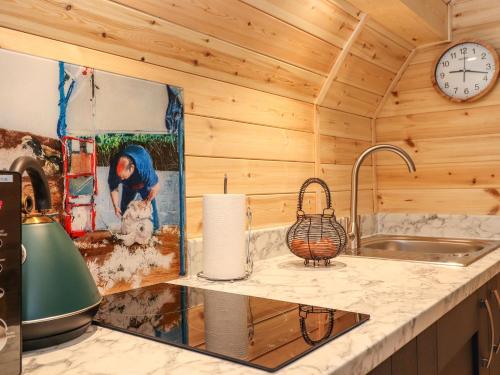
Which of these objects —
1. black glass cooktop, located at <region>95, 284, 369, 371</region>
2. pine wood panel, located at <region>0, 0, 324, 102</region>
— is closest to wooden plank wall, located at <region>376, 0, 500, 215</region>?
pine wood panel, located at <region>0, 0, 324, 102</region>

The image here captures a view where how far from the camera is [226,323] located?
0.96m

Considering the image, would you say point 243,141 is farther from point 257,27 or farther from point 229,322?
point 229,322

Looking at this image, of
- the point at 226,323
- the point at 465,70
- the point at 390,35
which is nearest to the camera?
the point at 226,323

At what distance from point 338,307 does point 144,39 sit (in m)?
0.82

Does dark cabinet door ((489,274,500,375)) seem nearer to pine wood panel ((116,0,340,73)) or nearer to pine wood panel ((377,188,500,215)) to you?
pine wood panel ((377,188,500,215))

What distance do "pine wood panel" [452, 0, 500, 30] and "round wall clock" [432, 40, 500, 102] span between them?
10cm

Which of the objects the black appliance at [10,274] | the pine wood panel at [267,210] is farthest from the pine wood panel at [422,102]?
the black appliance at [10,274]

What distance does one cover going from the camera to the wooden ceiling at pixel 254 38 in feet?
3.60

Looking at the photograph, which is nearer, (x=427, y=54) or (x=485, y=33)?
(x=485, y=33)

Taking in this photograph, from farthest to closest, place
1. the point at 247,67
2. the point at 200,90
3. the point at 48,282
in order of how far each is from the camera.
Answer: the point at 247,67, the point at 200,90, the point at 48,282

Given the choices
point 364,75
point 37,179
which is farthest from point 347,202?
point 37,179

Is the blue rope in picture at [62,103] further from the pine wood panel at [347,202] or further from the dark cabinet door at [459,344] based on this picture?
the pine wood panel at [347,202]

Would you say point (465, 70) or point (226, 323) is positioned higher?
point (465, 70)

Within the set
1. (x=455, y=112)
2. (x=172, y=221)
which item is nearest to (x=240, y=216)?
(x=172, y=221)
